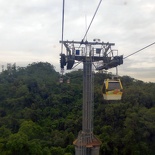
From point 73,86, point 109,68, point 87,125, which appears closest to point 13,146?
point 87,125

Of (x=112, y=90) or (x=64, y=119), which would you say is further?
(x=64, y=119)

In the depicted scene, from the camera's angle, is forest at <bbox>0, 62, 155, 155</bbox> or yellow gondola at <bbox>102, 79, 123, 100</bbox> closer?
yellow gondola at <bbox>102, 79, 123, 100</bbox>

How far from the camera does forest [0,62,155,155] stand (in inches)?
711

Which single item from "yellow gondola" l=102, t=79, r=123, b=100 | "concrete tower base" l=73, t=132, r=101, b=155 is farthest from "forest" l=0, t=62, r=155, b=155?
"yellow gondola" l=102, t=79, r=123, b=100

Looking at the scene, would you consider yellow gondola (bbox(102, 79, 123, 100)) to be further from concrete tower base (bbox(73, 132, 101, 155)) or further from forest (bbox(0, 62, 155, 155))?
forest (bbox(0, 62, 155, 155))

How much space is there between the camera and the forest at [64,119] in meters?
18.0

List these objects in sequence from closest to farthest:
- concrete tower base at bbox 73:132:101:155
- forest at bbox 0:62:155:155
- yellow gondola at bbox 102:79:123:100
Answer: yellow gondola at bbox 102:79:123:100 < concrete tower base at bbox 73:132:101:155 < forest at bbox 0:62:155:155

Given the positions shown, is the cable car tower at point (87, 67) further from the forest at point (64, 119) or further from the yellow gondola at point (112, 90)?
the forest at point (64, 119)

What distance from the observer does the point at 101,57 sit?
891cm

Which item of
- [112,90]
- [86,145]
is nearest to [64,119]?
[86,145]

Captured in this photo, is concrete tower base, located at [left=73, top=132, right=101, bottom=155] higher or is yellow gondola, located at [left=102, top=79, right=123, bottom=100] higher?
yellow gondola, located at [left=102, top=79, right=123, bottom=100]

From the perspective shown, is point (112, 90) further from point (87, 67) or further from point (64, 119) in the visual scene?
point (64, 119)

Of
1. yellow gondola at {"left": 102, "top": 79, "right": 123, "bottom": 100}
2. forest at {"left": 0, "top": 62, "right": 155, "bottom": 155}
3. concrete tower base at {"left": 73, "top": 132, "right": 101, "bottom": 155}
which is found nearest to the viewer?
yellow gondola at {"left": 102, "top": 79, "right": 123, "bottom": 100}

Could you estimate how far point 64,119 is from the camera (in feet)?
79.8
